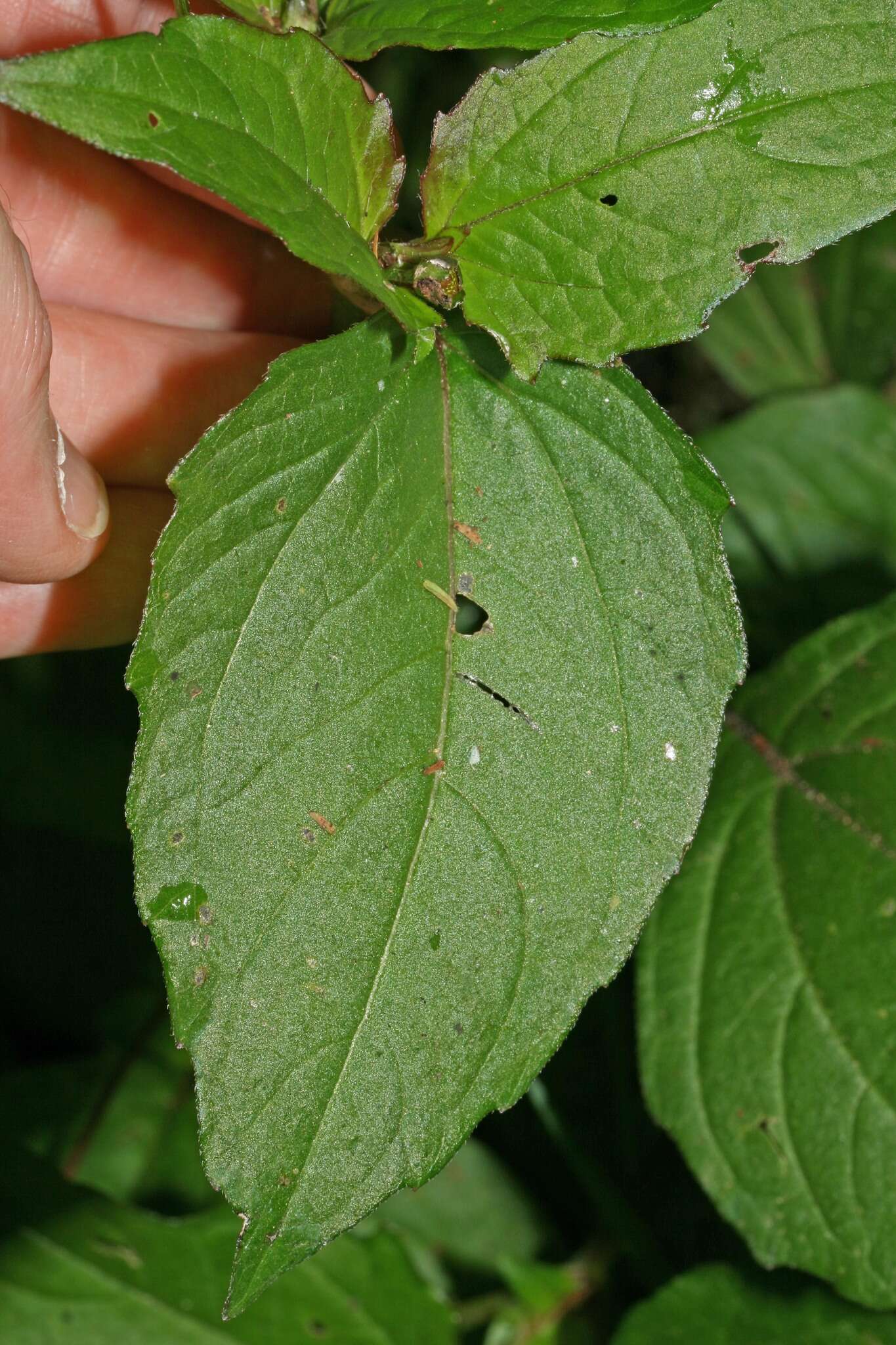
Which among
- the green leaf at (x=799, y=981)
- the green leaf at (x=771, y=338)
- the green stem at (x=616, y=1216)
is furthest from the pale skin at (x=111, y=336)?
the green leaf at (x=771, y=338)

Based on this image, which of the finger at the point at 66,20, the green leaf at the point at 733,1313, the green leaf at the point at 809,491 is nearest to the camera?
the finger at the point at 66,20

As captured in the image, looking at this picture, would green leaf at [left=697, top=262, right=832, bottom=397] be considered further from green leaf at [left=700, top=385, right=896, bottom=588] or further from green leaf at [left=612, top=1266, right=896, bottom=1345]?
green leaf at [left=612, top=1266, right=896, bottom=1345]

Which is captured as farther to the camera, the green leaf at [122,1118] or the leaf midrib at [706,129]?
the green leaf at [122,1118]

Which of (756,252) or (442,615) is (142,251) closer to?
(442,615)

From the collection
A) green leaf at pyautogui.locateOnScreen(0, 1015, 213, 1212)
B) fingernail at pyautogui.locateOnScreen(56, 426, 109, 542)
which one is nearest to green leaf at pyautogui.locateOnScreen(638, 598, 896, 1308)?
fingernail at pyautogui.locateOnScreen(56, 426, 109, 542)

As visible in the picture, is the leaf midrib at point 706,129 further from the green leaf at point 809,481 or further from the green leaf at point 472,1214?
the green leaf at point 472,1214

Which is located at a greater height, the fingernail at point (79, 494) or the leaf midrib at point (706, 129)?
the leaf midrib at point (706, 129)

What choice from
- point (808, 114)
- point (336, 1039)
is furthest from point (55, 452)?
point (808, 114)
